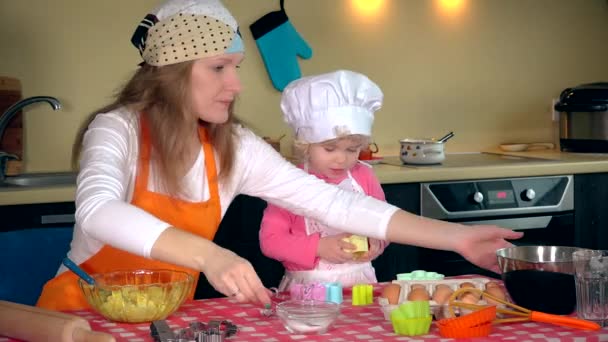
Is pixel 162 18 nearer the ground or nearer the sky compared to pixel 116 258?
nearer the sky

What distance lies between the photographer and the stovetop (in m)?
3.65

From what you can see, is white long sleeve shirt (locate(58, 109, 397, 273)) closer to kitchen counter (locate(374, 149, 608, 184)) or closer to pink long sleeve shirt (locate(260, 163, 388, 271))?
pink long sleeve shirt (locate(260, 163, 388, 271))

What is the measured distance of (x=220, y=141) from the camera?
2.38 m

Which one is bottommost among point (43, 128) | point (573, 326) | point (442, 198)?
point (573, 326)

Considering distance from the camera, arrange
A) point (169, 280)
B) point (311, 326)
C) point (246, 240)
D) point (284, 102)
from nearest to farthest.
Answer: point (311, 326) < point (169, 280) < point (284, 102) < point (246, 240)

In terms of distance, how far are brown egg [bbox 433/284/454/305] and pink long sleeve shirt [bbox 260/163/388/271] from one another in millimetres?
671

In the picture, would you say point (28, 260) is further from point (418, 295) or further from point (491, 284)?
point (491, 284)

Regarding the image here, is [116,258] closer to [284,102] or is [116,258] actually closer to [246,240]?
[284,102]

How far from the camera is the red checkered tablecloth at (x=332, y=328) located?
68.4 inches

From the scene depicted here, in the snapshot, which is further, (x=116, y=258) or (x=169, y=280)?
(x=116, y=258)

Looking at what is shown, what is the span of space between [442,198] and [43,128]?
4.83 feet

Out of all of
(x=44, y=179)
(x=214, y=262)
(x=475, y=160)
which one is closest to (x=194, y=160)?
(x=214, y=262)

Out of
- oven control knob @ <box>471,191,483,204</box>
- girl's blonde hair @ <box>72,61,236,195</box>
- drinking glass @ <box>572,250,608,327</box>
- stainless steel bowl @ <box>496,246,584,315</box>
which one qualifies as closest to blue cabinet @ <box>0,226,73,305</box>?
girl's blonde hair @ <box>72,61,236,195</box>

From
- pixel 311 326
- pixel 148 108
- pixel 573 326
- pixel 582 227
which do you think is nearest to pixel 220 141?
pixel 148 108
